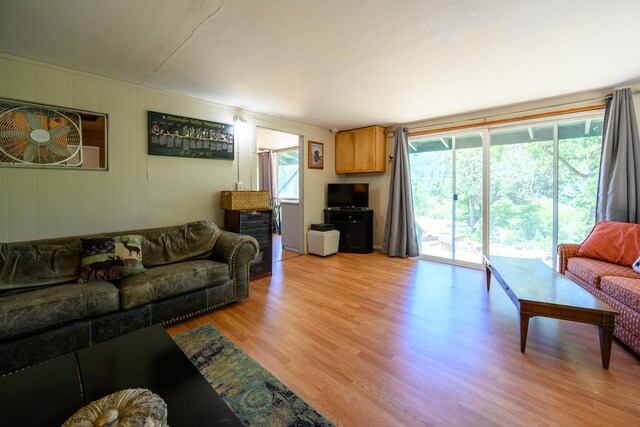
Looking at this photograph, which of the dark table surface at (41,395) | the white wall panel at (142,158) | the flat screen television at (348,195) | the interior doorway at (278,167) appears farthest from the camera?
the interior doorway at (278,167)

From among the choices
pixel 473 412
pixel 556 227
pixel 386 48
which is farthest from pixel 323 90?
pixel 556 227

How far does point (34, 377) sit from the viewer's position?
1.13m

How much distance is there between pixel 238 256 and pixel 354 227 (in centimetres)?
267

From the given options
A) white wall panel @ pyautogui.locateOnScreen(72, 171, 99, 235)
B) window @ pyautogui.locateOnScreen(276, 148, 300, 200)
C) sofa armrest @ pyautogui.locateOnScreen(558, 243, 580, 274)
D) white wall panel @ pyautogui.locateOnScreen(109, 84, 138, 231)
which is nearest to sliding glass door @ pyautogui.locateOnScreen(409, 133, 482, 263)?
sofa armrest @ pyautogui.locateOnScreen(558, 243, 580, 274)

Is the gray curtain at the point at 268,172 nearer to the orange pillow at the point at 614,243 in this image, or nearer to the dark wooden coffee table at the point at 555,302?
the dark wooden coffee table at the point at 555,302

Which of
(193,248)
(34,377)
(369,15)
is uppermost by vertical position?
(369,15)

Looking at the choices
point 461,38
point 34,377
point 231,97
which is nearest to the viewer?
point 34,377

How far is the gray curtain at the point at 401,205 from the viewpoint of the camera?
14.9 ft

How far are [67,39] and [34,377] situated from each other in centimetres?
234

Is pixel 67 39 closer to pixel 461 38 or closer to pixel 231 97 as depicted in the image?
pixel 231 97

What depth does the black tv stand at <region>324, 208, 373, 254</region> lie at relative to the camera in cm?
490

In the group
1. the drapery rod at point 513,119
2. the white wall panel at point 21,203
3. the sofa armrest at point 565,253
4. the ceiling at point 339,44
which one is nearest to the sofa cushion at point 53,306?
the white wall panel at point 21,203

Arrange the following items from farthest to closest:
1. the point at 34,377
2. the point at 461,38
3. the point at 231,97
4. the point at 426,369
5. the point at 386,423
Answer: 1. the point at 231,97
2. the point at 461,38
3. the point at 426,369
4. the point at 386,423
5. the point at 34,377

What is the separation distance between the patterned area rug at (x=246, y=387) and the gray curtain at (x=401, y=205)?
3.36 metres
